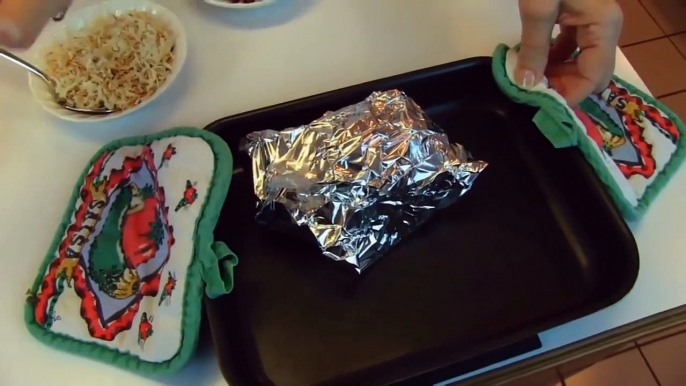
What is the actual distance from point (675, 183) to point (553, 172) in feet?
0.41

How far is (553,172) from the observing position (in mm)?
586

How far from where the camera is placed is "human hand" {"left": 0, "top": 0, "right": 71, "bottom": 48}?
1.40 feet

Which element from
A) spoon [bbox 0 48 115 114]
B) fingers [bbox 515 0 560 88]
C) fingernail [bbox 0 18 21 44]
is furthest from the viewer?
spoon [bbox 0 48 115 114]

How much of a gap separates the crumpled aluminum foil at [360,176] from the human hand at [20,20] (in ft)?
0.67

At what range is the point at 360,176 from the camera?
548 mm

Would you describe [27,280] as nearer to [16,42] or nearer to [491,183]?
[16,42]

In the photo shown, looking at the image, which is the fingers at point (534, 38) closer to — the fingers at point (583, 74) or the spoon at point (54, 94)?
the fingers at point (583, 74)

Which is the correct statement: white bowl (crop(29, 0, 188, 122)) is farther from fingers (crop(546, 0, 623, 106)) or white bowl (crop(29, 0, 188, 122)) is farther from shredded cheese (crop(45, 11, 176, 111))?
fingers (crop(546, 0, 623, 106))

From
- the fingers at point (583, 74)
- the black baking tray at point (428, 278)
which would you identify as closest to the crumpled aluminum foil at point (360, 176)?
the black baking tray at point (428, 278)

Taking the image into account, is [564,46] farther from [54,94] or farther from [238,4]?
[54,94]

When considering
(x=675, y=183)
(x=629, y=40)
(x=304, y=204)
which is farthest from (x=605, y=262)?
(x=629, y=40)

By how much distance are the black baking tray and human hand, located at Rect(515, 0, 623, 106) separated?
46 mm

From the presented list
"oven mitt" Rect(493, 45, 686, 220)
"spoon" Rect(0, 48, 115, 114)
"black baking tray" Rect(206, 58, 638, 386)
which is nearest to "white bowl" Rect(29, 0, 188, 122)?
"spoon" Rect(0, 48, 115, 114)

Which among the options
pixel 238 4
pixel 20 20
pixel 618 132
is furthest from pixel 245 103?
pixel 618 132
